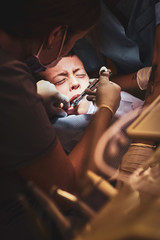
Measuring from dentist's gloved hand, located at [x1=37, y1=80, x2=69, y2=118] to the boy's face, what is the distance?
13 cm

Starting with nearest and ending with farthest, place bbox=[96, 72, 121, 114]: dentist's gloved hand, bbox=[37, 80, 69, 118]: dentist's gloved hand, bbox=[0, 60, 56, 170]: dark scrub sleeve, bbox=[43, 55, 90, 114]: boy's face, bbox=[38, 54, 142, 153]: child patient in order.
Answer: bbox=[0, 60, 56, 170]: dark scrub sleeve → bbox=[96, 72, 121, 114]: dentist's gloved hand → bbox=[37, 80, 69, 118]: dentist's gloved hand → bbox=[38, 54, 142, 153]: child patient → bbox=[43, 55, 90, 114]: boy's face

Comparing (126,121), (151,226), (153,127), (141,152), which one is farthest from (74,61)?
(151,226)

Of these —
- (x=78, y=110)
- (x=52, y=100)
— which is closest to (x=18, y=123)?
(x=52, y=100)

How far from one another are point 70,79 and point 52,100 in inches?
13.6

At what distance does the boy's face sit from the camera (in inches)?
65.7

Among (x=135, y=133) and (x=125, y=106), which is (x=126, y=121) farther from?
(x=135, y=133)

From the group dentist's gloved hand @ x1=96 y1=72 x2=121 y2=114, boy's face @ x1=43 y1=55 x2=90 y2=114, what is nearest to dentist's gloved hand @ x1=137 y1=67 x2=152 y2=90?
boy's face @ x1=43 y1=55 x2=90 y2=114

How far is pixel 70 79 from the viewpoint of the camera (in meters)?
1.70

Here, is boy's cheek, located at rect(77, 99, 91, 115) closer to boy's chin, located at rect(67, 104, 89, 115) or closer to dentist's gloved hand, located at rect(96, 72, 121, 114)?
boy's chin, located at rect(67, 104, 89, 115)

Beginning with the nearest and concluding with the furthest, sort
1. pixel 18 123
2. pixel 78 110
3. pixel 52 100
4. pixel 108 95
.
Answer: pixel 18 123, pixel 108 95, pixel 52 100, pixel 78 110

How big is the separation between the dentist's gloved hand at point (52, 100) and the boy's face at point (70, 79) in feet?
0.42

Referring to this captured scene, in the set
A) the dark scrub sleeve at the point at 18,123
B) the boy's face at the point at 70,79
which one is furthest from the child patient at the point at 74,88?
the dark scrub sleeve at the point at 18,123

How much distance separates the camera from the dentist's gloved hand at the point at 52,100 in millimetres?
1431

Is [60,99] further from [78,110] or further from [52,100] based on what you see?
[78,110]
